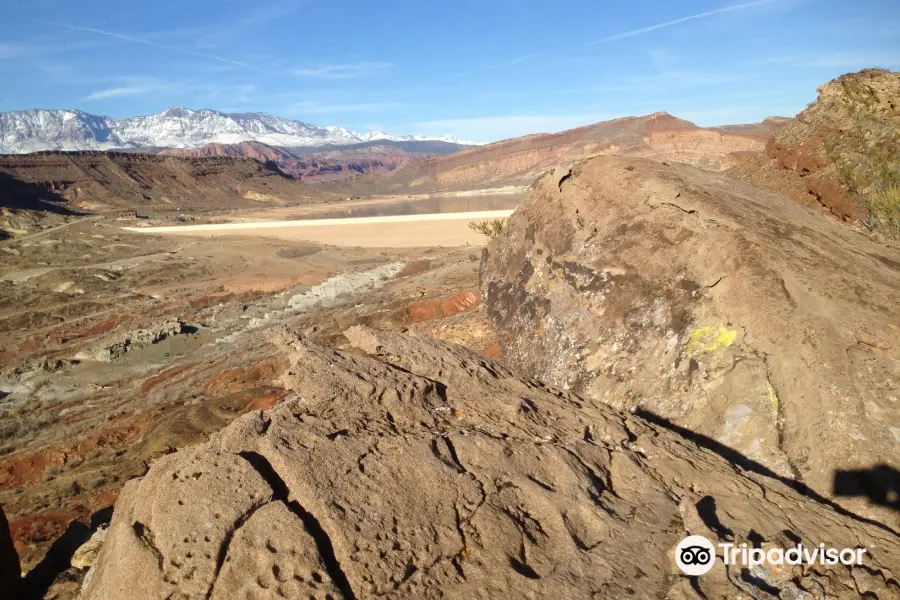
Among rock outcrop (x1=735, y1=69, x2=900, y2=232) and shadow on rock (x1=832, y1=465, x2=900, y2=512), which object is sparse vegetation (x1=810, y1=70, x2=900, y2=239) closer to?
rock outcrop (x1=735, y1=69, x2=900, y2=232)

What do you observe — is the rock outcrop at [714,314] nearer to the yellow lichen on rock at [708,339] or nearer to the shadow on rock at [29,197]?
the yellow lichen on rock at [708,339]

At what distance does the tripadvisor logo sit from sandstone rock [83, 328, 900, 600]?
55 millimetres

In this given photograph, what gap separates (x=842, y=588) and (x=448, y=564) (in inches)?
84.2

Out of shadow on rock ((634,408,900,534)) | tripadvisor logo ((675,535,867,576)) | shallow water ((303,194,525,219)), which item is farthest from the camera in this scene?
shallow water ((303,194,525,219))

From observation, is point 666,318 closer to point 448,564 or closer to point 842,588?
point 842,588

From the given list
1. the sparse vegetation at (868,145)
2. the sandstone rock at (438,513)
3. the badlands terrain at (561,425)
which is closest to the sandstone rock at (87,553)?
the badlands terrain at (561,425)

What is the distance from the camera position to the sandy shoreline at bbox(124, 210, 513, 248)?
35.2 m

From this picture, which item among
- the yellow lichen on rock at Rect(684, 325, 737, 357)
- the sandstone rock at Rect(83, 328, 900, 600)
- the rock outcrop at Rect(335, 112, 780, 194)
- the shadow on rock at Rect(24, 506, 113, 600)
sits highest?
the rock outcrop at Rect(335, 112, 780, 194)

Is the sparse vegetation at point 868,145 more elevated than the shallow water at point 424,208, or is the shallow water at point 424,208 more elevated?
the sparse vegetation at point 868,145

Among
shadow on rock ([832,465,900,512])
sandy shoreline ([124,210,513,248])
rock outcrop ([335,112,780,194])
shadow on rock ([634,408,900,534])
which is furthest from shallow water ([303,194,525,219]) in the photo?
shadow on rock ([832,465,900,512])

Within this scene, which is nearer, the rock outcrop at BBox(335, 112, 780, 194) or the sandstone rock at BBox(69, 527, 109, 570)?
the sandstone rock at BBox(69, 527, 109, 570)

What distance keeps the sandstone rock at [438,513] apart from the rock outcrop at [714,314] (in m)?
0.88

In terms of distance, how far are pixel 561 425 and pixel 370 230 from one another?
125 ft

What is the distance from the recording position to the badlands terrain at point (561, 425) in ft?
9.36
